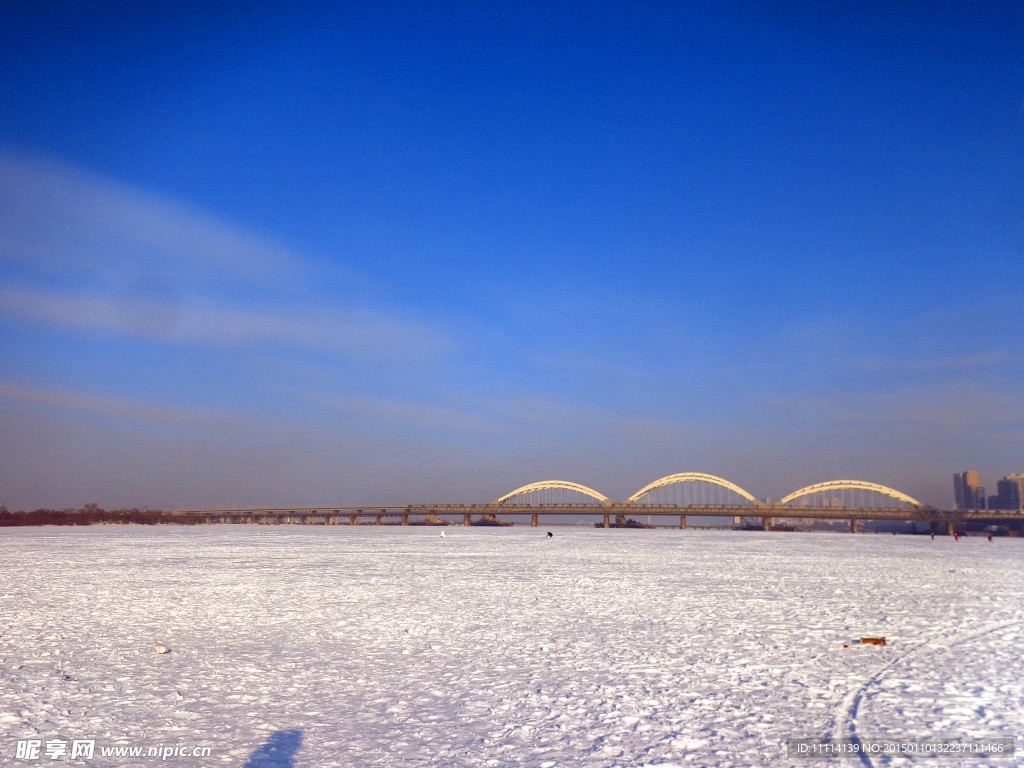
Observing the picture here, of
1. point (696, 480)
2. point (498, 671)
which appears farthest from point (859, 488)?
point (498, 671)

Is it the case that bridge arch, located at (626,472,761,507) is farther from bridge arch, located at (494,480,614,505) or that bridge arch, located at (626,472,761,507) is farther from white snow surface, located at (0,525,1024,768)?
white snow surface, located at (0,525,1024,768)

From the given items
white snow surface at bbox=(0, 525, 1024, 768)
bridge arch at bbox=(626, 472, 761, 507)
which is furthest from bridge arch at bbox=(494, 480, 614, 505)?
white snow surface at bbox=(0, 525, 1024, 768)

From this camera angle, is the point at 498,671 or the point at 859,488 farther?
the point at 859,488

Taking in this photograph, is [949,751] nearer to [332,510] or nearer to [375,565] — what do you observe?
[375,565]

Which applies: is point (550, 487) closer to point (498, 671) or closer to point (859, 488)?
point (859, 488)

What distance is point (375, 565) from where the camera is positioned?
26.4 meters

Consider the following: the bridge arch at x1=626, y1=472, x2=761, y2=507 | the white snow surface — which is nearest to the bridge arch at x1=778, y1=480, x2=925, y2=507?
the bridge arch at x1=626, y1=472, x2=761, y2=507

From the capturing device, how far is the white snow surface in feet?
21.4

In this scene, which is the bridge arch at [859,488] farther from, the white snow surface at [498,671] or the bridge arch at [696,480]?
the white snow surface at [498,671]

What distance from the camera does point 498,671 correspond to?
9188 mm

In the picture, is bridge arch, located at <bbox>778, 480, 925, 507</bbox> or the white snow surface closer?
the white snow surface

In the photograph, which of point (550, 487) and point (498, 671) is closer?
point (498, 671)

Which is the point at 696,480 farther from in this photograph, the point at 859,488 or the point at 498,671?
the point at 498,671

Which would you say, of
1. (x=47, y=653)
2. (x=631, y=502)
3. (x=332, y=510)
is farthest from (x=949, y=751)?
(x=332, y=510)
